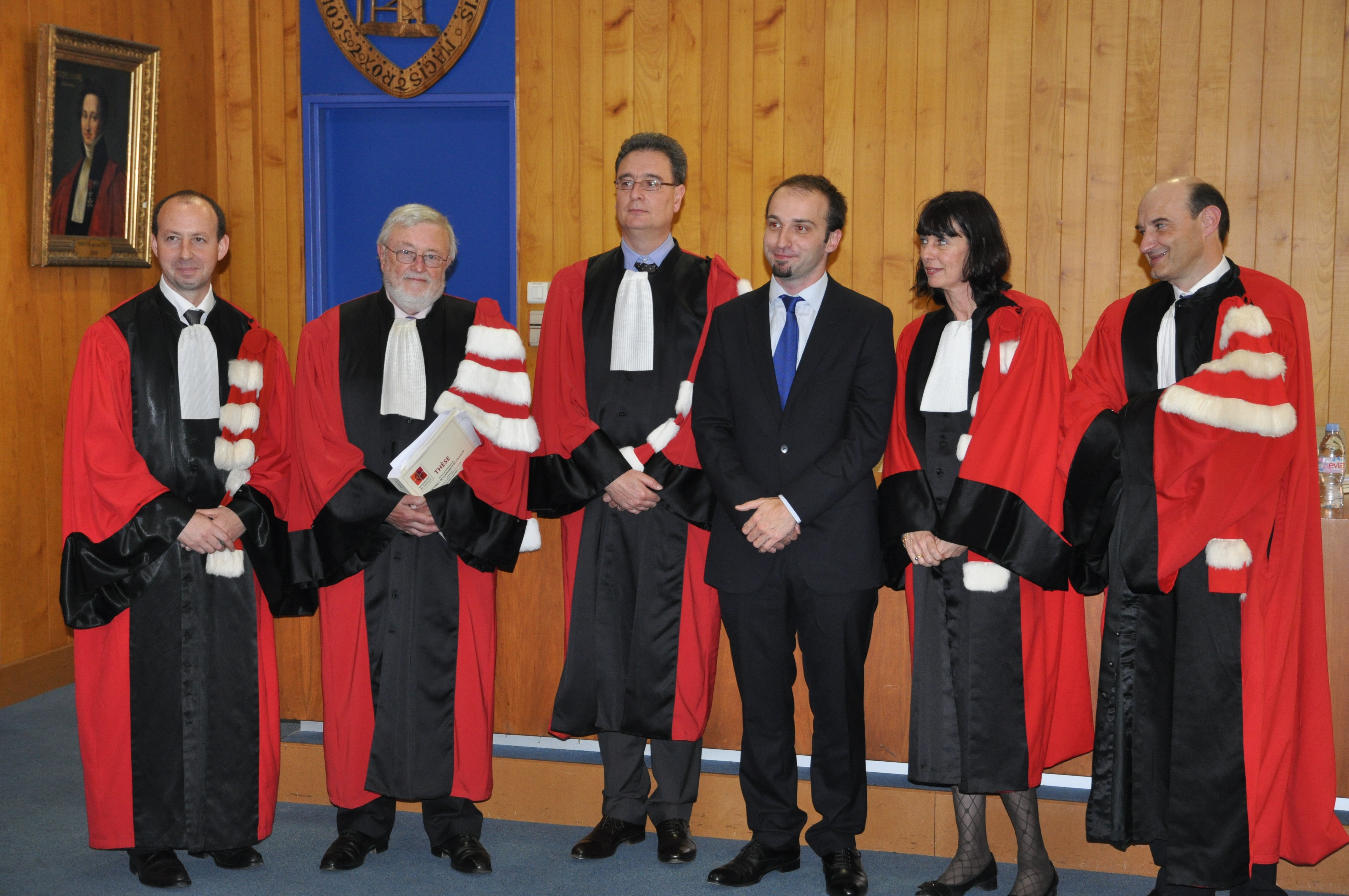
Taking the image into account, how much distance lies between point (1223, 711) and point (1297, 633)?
0.28 meters

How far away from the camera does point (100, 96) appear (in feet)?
17.3

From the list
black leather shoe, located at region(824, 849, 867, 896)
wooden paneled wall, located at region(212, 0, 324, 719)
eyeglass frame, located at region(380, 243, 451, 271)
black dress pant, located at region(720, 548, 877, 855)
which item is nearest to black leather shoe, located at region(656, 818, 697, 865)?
black dress pant, located at region(720, 548, 877, 855)

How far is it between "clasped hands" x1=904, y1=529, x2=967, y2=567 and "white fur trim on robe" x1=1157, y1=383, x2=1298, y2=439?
653 millimetres

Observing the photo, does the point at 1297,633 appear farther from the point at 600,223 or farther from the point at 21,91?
the point at 21,91

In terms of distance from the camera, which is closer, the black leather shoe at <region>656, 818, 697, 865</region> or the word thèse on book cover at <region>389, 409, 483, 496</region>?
the word thèse on book cover at <region>389, 409, 483, 496</region>

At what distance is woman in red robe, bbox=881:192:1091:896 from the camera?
289 centimetres

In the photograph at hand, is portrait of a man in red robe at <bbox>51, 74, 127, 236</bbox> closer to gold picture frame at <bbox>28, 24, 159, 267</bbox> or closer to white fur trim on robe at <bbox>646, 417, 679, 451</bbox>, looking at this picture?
gold picture frame at <bbox>28, 24, 159, 267</bbox>

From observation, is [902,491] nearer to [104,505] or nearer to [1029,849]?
[1029,849]

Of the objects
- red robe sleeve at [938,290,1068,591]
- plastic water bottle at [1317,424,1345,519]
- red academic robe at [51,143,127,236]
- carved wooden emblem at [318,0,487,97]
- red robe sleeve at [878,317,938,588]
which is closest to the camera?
red robe sleeve at [938,290,1068,591]

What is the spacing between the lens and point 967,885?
10.0ft

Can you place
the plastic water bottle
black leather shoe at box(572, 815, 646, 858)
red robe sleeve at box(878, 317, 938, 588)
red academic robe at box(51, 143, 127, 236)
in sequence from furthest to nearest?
red academic robe at box(51, 143, 127, 236) → the plastic water bottle → black leather shoe at box(572, 815, 646, 858) → red robe sleeve at box(878, 317, 938, 588)

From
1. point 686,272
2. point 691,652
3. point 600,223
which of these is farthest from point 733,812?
point 600,223

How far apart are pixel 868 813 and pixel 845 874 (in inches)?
16.8

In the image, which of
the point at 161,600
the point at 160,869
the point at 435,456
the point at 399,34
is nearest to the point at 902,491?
the point at 435,456
